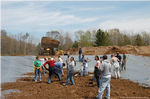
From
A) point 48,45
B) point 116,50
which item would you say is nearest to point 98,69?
point 116,50

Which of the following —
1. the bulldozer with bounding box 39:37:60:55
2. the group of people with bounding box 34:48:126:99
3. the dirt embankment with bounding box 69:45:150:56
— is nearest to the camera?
the group of people with bounding box 34:48:126:99

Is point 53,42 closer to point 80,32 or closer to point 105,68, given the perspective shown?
point 80,32

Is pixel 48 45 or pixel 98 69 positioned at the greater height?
pixel 48 45

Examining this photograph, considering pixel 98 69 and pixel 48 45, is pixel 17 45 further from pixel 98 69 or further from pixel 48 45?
pixel 98 69

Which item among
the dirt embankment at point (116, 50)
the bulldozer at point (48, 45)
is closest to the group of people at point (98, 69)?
the dirt embankment at point (116, 50)

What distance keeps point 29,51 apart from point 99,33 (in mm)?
34621

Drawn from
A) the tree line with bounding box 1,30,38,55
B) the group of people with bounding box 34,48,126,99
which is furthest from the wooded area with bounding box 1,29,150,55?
the group of people with bounding box 34,48,126,99

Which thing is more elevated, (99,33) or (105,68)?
(99,33)

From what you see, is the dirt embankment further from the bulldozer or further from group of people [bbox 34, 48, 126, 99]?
group of people [bbox 34, 48, 126, 99]

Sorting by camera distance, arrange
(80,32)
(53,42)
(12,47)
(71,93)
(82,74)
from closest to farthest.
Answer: (71,93), (82,74), (53,42), (12,47), (80,32)

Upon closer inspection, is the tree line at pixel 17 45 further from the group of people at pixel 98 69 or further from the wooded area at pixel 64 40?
the group of people at pixel 98 69

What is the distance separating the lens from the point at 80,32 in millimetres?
63469

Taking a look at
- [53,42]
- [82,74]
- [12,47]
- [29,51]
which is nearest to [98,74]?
[82,74]

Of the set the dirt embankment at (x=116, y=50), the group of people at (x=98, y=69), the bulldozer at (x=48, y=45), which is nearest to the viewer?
the group of people at (x=98, y=69)
